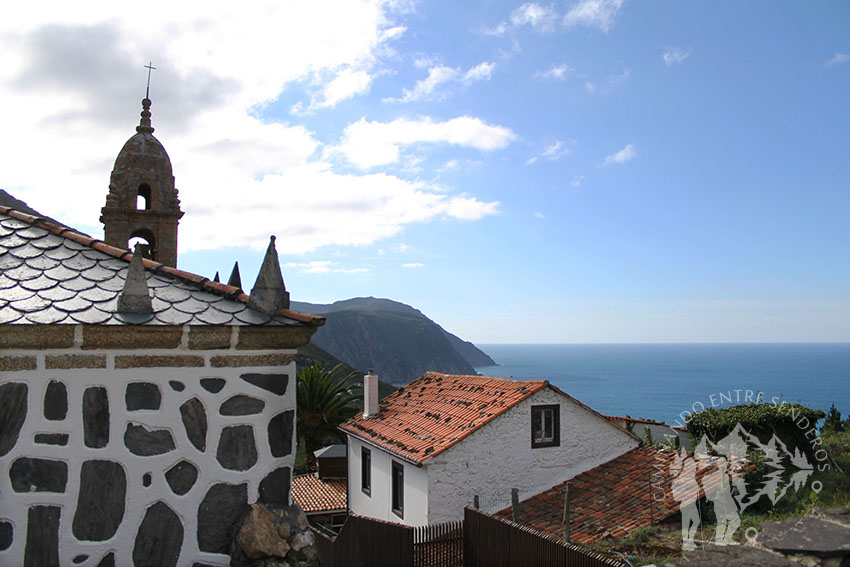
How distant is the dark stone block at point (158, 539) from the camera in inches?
136

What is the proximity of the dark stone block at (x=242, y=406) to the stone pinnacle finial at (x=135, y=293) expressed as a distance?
28.2 inches

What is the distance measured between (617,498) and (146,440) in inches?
501

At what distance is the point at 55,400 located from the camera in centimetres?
A: 329

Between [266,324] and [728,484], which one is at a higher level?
[266,324]

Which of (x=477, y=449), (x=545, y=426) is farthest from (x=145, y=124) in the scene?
(x=545, y=426)

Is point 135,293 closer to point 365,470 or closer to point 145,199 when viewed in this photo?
point 145,199

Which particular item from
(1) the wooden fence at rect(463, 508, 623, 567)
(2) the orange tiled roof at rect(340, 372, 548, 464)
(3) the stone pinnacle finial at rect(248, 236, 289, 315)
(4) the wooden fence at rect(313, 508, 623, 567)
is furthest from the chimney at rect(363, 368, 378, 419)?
(3) the stone pinnacle finial at rect(248, 236, 289, 315)

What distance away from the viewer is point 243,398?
3.60 m

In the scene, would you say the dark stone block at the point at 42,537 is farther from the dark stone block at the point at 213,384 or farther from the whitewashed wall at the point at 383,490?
the whitewashed wall at the point at 383,490

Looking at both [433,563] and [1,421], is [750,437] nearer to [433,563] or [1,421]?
[433,563]

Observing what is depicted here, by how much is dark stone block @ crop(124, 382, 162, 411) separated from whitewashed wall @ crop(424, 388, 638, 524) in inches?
451

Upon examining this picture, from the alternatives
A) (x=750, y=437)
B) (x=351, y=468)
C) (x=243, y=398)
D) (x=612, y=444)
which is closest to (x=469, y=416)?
(x=612, y=444)

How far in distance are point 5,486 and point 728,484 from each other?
11756 mm

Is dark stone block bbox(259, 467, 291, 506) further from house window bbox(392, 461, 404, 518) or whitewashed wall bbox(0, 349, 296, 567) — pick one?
house window bbox(392, 461, 404, 518)
